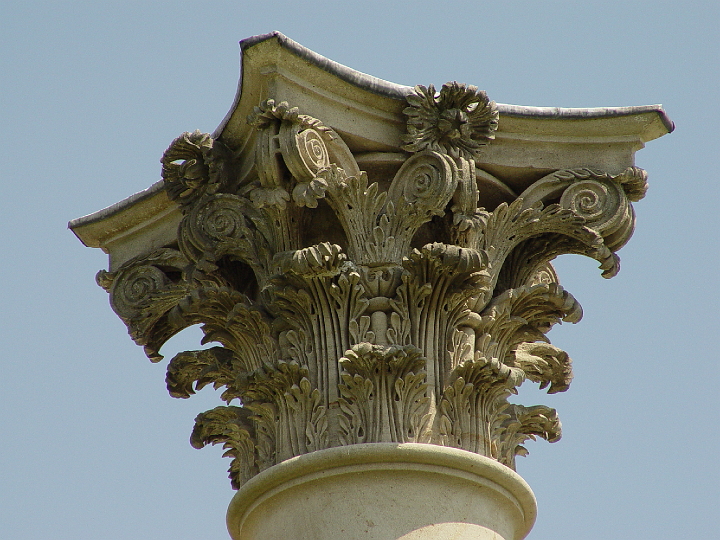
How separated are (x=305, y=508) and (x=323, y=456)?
56cm

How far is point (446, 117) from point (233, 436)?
417cm

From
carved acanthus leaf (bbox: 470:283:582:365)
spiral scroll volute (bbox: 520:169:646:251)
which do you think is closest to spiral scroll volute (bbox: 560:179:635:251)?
spiral scroll volute (bbox: 520:169:646:251)

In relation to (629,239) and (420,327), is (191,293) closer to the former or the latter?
(420,327)

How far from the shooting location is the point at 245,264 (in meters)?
15.1

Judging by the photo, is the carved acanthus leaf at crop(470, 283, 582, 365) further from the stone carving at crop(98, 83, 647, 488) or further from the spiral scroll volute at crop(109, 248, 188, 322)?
the spiral scroll volute at crop(109, 248, 188, 322)

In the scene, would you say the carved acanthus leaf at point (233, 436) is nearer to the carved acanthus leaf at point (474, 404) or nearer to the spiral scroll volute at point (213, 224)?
the spiral scroll volute at point (213, 224)

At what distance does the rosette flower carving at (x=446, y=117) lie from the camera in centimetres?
1408

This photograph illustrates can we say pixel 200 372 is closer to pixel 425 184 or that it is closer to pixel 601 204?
pixel 425 184

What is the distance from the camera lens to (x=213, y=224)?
14.6 metres

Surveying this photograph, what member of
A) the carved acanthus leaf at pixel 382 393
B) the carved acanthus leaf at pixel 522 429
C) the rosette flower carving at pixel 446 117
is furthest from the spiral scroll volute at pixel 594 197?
the carved acanthus leaf at pixel 382 393

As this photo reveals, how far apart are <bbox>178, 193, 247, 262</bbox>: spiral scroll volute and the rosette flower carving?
78.7 inches

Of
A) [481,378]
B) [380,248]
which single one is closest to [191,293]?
[380,248]

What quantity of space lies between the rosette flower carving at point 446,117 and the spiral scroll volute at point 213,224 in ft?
6.56

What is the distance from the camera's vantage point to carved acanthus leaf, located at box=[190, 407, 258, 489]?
46.4 ft
